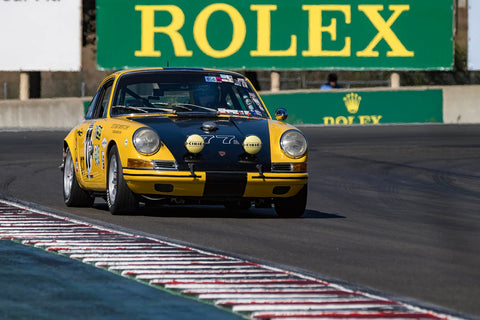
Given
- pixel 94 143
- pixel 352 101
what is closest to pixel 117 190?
pixel 94 143

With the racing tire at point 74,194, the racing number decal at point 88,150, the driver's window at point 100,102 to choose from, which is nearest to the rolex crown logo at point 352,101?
the driver's window at point 100,102

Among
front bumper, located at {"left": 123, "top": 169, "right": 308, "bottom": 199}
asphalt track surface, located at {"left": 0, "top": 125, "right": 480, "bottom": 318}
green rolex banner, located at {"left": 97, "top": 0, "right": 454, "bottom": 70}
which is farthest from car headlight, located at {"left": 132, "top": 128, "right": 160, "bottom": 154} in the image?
green rolex banner, located at {"left": 97, "top": 0, "right": 454, "bottom": 70}

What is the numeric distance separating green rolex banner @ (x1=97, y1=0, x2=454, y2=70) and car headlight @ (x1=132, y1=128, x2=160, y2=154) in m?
22.7

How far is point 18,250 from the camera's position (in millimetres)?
9500

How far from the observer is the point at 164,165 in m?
11.8

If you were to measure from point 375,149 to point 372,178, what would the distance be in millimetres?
5596

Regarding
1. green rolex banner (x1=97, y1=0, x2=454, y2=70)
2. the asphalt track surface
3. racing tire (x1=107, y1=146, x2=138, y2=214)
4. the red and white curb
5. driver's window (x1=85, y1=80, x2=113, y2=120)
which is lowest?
the asphalt track surface

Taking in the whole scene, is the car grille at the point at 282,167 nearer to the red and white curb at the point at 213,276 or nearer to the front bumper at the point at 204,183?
the front bumper at the point at 204,183

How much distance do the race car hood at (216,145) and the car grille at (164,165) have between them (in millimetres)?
46

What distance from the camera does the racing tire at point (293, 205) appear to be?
40.4ft

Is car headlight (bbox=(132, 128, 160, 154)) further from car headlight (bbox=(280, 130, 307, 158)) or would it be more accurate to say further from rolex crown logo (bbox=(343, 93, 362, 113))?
rolex crown logo (bbox=(343, 93, 362, 113))

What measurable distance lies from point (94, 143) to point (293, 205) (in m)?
2.01

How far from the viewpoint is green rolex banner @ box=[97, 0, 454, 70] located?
113ft

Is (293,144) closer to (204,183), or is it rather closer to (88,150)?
(204,183)
